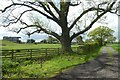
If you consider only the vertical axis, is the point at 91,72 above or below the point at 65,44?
below

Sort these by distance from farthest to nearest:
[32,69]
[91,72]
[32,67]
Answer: [32,67] < [32,69] < [91,72]

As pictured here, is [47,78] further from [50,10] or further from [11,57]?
[50,10]

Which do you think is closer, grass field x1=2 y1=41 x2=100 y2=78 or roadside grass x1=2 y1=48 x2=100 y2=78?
roadside grass x1=2 y1=48 x2=100 y2=78

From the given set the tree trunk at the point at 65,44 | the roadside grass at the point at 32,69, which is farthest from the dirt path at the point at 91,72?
the tree trunk at the point at 65,44

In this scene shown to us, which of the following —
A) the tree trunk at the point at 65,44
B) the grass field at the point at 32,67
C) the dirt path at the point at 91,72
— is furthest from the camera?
the tree trunk at the point at 65,44

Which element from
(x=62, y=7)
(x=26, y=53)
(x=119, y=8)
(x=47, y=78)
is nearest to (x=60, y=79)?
(x=47, y=78)

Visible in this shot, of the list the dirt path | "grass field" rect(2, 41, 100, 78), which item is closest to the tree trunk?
"grass field" rect(2, 41, 100, 78)

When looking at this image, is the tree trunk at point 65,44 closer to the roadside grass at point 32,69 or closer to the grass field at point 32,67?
the grass field at point 32,67

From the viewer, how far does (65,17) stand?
32.8 meters

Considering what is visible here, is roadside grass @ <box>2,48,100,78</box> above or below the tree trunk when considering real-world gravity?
below

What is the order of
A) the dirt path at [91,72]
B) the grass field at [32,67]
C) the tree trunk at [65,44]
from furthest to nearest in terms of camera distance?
the tree trunk at [65,44] < the grass field at [32,67] < the dirt path at [91,72]

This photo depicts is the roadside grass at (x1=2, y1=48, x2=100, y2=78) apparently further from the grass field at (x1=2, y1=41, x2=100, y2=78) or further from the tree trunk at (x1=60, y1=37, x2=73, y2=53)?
the tree trunk at (x1=60, y1=37, x2=73, y2=53)

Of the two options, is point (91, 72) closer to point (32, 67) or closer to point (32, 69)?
point (32, 69)

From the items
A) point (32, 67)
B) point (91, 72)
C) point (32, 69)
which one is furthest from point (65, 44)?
point (91, 72)
